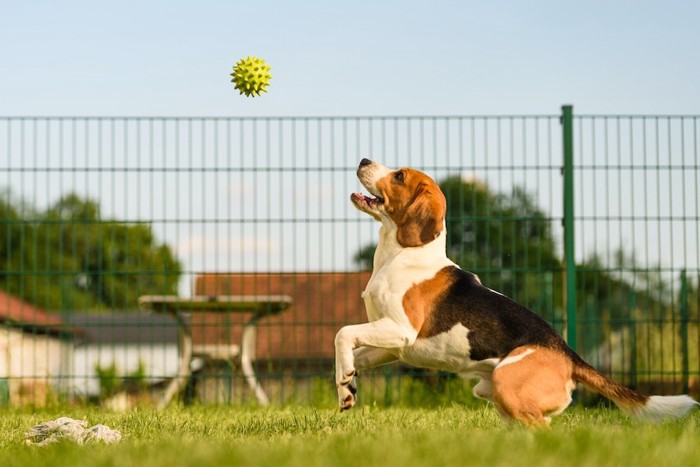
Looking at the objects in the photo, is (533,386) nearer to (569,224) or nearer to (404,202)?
(404,202)

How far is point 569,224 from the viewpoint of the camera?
441 inches

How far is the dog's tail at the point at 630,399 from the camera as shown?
6.39 m

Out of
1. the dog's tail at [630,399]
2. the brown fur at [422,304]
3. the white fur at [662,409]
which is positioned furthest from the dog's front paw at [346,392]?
the white fur at [662,409]

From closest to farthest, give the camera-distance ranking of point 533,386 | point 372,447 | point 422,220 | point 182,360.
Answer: point 372,447
point 533,386
point 422,220
point 182,360

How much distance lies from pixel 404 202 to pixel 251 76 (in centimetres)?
200

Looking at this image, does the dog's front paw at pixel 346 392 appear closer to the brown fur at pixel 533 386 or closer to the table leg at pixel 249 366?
the brown fur at pixel 533 386

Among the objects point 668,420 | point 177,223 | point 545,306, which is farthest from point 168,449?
point 545,306

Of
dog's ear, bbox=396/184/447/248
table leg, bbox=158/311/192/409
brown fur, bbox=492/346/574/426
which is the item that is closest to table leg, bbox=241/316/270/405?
table leg, bbox=158/311/192/409

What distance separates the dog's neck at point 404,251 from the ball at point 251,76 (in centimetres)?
187

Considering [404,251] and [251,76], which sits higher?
[251,76]

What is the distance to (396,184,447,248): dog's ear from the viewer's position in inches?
266

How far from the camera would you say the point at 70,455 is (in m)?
5.18

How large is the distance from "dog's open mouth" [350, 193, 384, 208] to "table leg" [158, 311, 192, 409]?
4.94m

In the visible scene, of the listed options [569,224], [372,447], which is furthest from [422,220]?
[569,224]
